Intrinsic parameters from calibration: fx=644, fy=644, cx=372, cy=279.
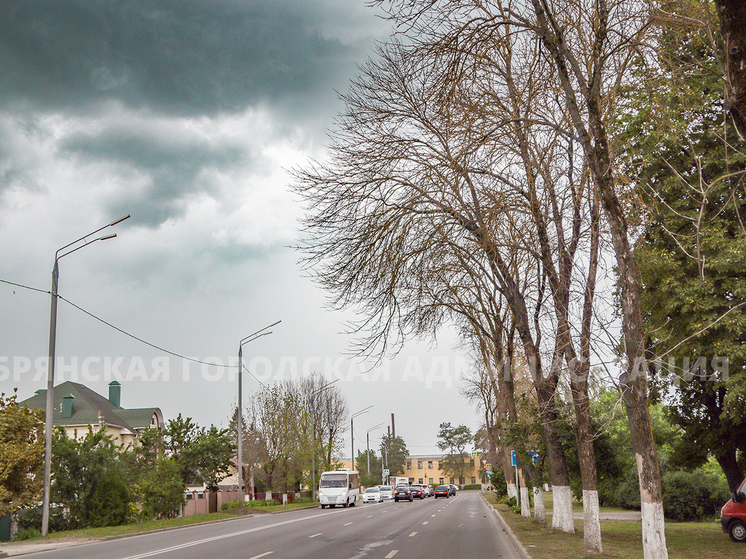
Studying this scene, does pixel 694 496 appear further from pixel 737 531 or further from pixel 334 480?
pixel 334 480

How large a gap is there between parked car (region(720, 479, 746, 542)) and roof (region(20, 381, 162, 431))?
4354 cm

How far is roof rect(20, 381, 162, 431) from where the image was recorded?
54.6 m

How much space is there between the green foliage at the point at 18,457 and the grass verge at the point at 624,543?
1640 centimetres

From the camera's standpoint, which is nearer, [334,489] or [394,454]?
[334,489]

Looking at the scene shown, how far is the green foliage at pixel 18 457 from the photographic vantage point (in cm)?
2142

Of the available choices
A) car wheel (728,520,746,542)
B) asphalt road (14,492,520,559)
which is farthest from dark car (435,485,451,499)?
car wheel (728,520,746,542)

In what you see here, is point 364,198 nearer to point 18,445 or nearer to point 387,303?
point 387,303

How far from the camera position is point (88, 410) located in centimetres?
5600

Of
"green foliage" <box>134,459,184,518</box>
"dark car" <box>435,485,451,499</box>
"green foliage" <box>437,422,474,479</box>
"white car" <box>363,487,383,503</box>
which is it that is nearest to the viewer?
"green foliage" <box>134,459,184,518</box>

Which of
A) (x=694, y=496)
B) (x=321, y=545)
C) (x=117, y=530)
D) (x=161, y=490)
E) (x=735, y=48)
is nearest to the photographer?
(x=735, y=48)

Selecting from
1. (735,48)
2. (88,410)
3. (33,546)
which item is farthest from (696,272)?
(88,410)

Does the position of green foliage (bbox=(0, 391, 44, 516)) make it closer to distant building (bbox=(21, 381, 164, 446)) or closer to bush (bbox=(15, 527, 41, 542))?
bush (bbox=(15, 527, 41, 542))

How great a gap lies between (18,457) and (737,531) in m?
22.4

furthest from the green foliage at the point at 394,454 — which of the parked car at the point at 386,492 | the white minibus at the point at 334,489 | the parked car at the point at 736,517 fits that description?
the parked car at the point at 736,517
